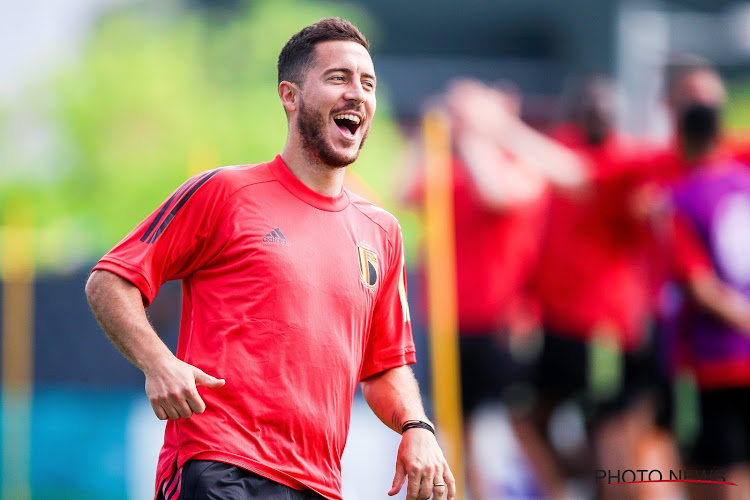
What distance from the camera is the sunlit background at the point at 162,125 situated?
9312mm

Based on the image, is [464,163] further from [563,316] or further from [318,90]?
[318,90]

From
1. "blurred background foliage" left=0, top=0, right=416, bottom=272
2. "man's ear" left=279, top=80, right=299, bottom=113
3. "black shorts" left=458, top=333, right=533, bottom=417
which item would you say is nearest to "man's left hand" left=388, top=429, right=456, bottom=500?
"man's ear" left=279, top=80, right=299, bottom=113

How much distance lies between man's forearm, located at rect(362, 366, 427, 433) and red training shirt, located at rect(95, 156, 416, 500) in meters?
0.18

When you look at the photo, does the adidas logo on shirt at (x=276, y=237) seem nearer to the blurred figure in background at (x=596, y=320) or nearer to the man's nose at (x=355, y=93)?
the man's nose at (x=355, y=93)

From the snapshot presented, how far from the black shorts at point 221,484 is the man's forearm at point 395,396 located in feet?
1.72

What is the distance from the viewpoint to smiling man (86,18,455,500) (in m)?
3.29

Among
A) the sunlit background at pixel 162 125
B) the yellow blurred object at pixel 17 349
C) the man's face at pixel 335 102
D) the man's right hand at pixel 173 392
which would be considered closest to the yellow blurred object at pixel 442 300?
the sunlit background at pixel 162 125

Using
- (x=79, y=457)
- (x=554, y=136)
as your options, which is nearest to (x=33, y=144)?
(x=79, y=457)

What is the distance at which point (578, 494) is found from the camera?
8.38m

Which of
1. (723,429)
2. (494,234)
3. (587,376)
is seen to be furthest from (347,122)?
(587,376)

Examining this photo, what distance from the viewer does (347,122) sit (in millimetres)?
3668

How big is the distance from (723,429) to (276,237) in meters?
3.43

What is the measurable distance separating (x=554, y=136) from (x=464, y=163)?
3.45ft

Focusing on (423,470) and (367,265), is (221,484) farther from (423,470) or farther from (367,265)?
(367,265)
